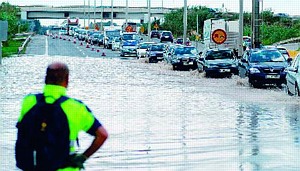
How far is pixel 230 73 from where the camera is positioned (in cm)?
3922

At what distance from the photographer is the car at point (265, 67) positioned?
3145 centimetres

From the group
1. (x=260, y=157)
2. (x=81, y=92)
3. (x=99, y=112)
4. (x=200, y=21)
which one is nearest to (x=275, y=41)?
(x=200, y=21)

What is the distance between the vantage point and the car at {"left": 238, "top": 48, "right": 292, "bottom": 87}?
31453 millimetres

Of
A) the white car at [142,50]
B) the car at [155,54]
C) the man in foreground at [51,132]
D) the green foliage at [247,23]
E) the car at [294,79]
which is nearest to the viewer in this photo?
the man in foreground at [51,132]

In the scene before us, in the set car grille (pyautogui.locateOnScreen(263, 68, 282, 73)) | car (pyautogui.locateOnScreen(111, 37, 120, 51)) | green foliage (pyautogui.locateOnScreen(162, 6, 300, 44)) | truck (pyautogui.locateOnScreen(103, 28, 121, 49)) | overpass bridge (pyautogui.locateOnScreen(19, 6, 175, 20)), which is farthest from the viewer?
overpass bridge (pyautogui.locateOnScreen(19, 6, 175, 20))

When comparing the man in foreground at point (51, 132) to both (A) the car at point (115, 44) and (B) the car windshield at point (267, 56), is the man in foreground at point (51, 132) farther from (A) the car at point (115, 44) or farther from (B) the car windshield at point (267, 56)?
(A) the car at point (115, 44)

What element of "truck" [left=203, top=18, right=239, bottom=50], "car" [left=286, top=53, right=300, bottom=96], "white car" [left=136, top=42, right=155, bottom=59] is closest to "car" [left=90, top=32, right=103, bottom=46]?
"white car" [left=136, top=42, right=155, bottom=59]

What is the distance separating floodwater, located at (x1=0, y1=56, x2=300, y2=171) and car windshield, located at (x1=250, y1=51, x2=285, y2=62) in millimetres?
1159

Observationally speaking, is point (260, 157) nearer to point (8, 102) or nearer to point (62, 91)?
point (62, 91)

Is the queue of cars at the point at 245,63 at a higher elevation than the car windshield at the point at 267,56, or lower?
lower

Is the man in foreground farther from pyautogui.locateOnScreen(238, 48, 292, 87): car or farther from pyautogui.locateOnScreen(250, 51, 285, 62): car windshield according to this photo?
pyautogui.locateOnScreen(250, 51, 285, 62): car windshield

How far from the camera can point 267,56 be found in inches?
1308

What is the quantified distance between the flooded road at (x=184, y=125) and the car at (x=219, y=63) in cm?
433

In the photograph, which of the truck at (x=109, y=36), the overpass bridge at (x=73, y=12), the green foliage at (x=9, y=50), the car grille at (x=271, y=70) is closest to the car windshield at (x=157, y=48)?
the green foliage at (x=9, y=50)
